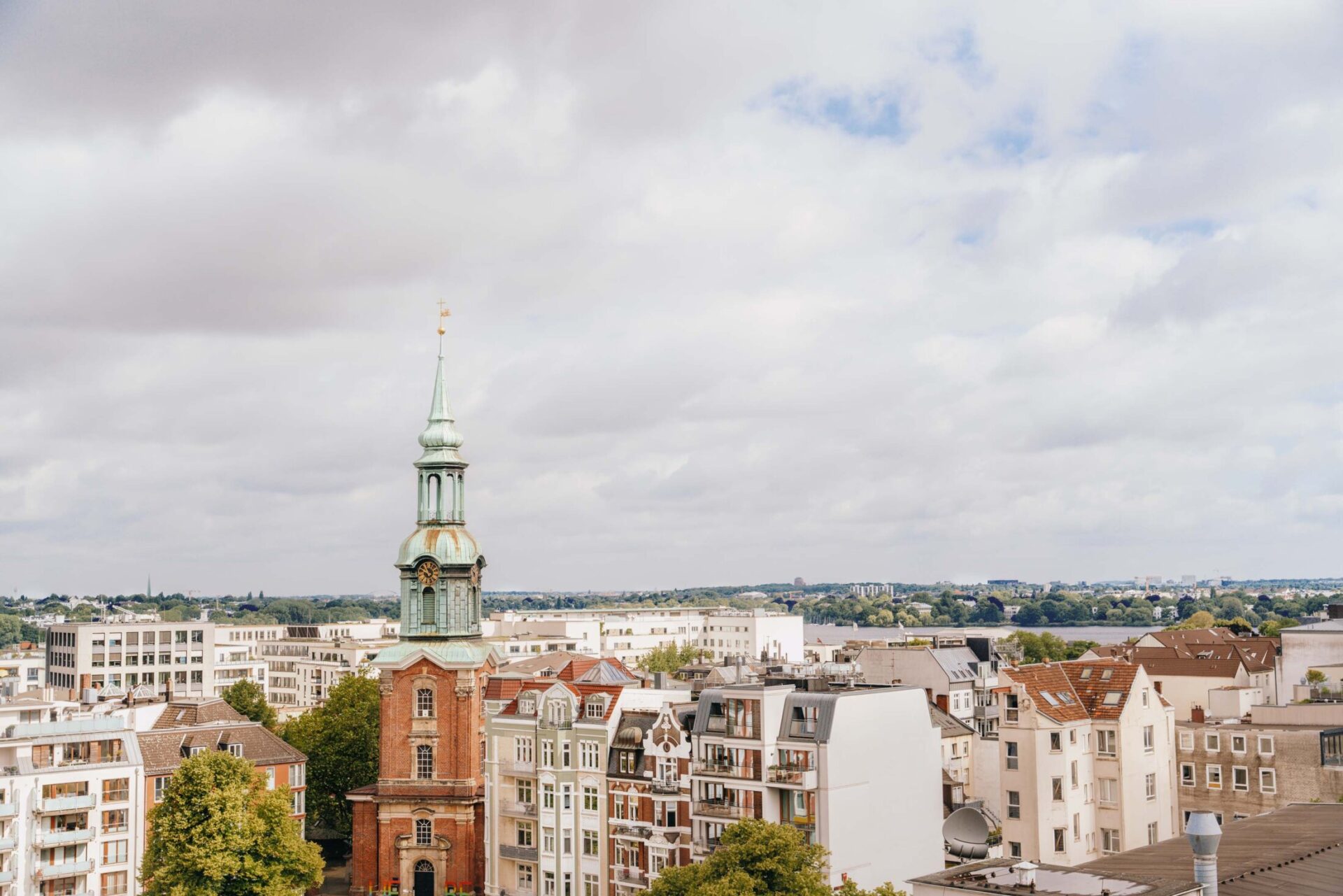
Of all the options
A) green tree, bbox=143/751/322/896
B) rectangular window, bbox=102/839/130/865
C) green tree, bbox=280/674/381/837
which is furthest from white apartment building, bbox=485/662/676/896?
green tree, bbox=280/674/381/837

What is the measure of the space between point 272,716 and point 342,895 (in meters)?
48.4

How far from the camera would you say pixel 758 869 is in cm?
6334

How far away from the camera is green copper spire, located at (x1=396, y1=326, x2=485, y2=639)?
347 ft

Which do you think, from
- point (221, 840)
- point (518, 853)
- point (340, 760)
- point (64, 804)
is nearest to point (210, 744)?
point (64, 804)

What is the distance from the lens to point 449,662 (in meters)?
104

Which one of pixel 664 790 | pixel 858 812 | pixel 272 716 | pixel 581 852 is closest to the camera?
pixel 858 812

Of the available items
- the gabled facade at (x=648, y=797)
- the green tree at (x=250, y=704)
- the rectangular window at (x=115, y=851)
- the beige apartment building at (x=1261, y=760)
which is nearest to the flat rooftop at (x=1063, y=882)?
the beige apartment building at (x=1261, y=760)

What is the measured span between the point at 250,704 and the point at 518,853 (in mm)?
62699

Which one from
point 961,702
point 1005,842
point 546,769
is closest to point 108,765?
point 546,769

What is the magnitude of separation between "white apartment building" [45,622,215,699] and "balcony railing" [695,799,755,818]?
383 feet

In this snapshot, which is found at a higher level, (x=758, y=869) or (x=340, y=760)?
(x=758, y=869)

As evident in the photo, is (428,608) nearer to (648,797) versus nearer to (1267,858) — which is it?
(648,797)

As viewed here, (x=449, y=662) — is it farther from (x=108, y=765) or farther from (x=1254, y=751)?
(x=1254, y=751)

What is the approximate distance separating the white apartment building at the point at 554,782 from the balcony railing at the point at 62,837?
88.3 feet
